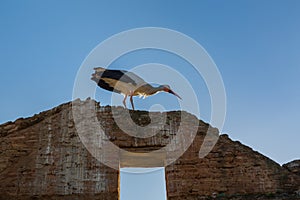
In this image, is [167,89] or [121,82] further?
[167,89]

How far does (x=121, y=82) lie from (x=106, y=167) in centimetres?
254

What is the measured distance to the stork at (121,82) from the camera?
12586 mm

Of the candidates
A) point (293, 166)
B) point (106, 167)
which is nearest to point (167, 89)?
point (106, 167)

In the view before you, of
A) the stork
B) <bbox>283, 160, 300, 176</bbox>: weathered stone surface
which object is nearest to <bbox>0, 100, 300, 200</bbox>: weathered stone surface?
<bbox>283, 160, 300, 176</bbox>: weathered stone surface

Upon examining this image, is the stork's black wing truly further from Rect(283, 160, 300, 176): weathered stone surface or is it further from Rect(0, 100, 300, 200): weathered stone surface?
Rect(283, 160, 300, 176): weathered stone surface

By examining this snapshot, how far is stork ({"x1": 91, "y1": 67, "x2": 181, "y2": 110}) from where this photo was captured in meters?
→ 12.6

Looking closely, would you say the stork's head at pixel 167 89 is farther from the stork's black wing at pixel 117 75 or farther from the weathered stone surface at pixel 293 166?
the weathered stone surface at pixel 293 166

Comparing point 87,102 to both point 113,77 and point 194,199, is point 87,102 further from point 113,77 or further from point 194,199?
point 194,199

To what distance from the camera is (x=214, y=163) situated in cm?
1169

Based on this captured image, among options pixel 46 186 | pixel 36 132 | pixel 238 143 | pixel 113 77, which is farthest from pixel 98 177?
pixel 238 143

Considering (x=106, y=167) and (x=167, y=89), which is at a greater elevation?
(x=167, y=89)

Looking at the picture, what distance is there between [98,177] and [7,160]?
7.98 ft

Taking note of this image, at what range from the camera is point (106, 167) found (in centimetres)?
1147

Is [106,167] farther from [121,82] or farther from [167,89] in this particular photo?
[167,89]
